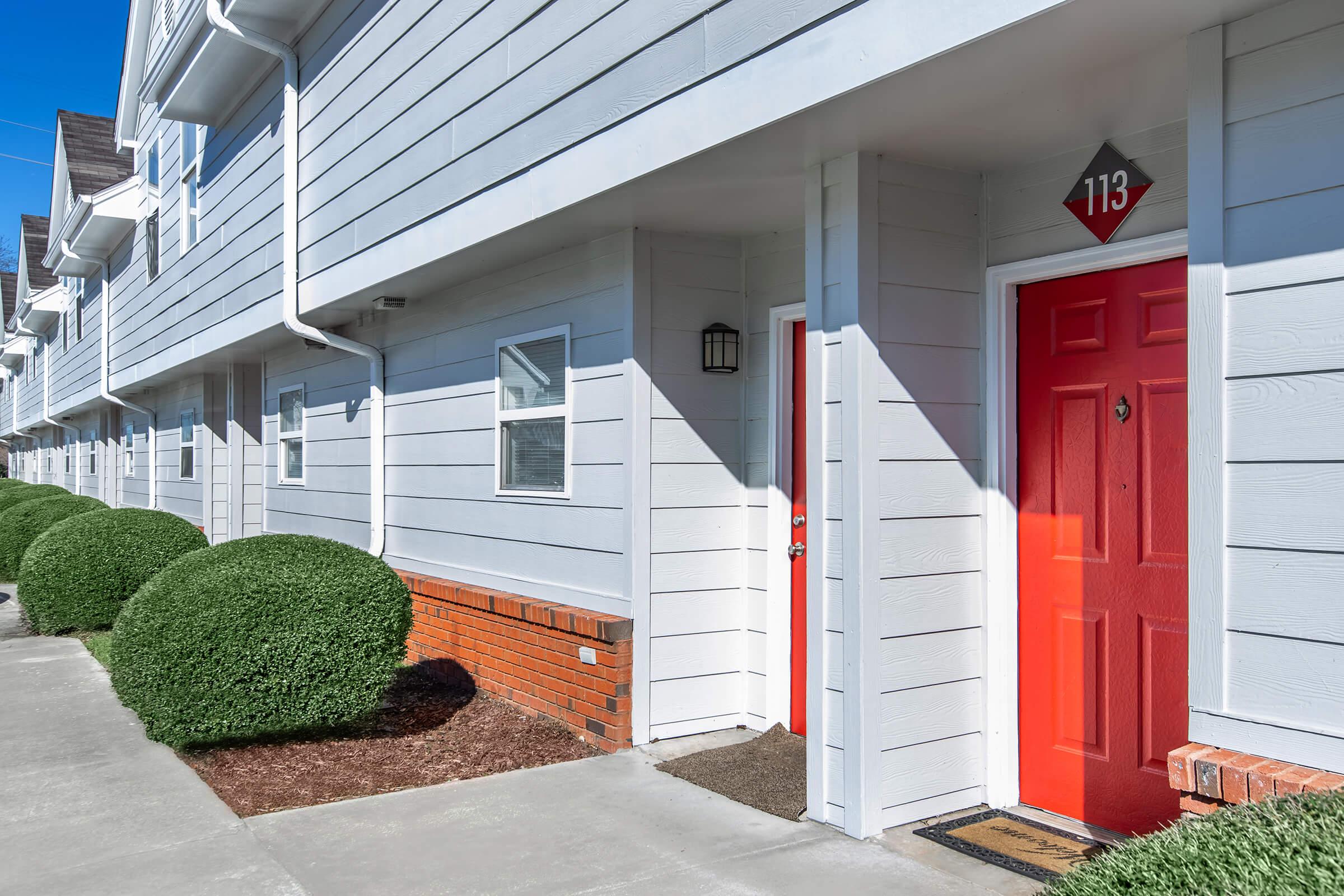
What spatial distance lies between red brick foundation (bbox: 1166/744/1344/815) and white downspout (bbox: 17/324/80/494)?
26.0 metres

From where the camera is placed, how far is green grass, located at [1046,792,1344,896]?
205 cm

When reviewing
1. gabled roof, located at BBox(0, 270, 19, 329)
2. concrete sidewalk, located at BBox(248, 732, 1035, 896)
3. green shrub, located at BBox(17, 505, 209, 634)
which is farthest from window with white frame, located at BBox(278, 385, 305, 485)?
gabled roof, located at BBox(0, 270, 19, 329)

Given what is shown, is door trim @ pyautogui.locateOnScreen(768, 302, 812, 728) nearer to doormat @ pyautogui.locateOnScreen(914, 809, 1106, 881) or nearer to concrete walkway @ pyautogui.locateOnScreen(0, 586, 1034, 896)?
concrete walkway @ pyautogui.locateOnScreen(0, 586, 1034, 896)

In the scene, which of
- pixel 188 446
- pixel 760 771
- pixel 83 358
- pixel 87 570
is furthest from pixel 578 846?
pixel 83 358

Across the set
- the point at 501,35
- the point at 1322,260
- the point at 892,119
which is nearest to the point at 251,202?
the point at 501,35

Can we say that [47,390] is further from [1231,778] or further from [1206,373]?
[1231,778]

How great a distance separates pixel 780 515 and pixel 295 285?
5029mm

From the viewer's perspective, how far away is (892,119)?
12.5ft

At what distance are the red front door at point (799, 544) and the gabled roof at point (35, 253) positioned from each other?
85.0 ft

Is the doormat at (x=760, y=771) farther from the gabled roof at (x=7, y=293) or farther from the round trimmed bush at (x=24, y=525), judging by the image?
the gabled roof at (x=7, y=293)

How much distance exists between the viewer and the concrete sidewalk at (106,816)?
385cm

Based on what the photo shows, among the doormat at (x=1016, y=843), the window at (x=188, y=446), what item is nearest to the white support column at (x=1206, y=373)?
the doormat at (x=1016, y=843)

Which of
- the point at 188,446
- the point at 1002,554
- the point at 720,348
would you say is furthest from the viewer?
the point at 188,446

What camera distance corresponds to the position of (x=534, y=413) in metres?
6.49
